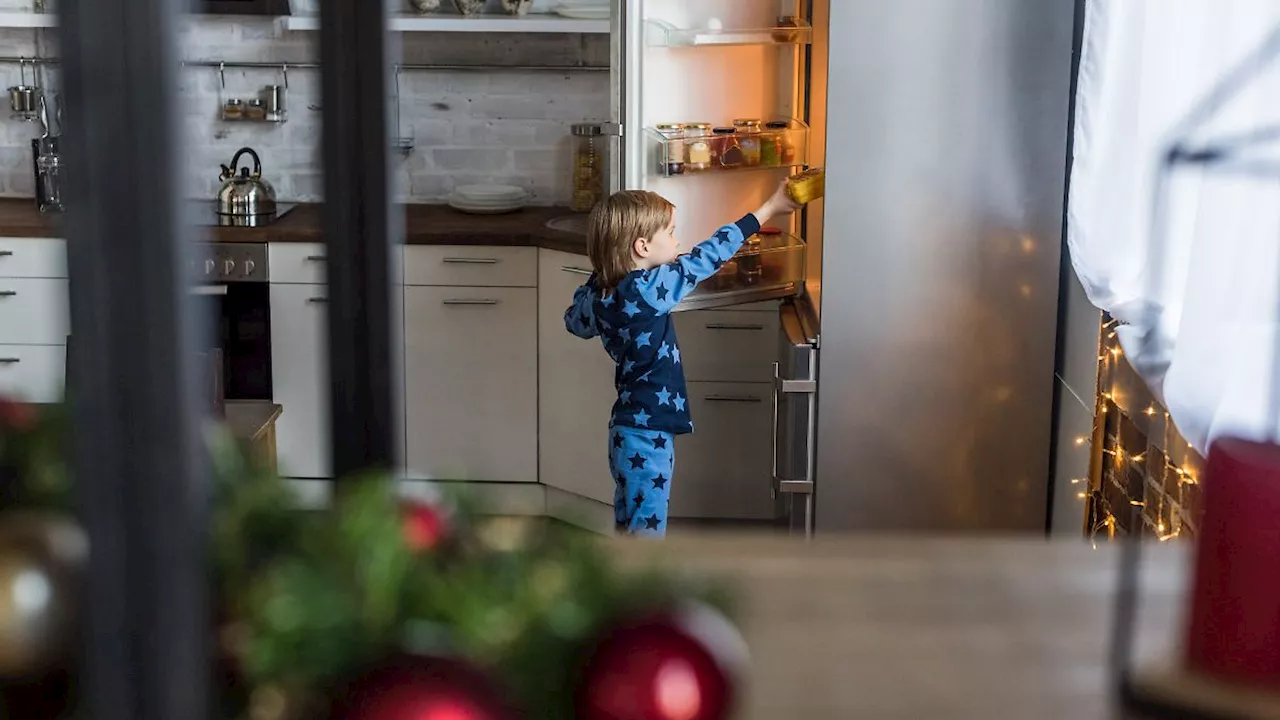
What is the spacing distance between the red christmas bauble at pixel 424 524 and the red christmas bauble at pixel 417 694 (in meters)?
0.05

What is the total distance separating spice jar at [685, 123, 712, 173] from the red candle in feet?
9.12

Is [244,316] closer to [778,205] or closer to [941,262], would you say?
[778,205]

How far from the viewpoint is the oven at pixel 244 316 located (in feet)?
13.4

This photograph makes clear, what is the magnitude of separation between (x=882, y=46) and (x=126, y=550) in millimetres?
2812

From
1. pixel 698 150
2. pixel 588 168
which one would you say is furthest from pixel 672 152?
pixel 588 168

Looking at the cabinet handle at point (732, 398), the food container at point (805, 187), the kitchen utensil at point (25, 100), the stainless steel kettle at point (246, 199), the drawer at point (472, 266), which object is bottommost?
the cabinet handle at point (732, 398)

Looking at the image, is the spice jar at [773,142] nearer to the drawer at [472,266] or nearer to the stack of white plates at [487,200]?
the drawer at [472,266]

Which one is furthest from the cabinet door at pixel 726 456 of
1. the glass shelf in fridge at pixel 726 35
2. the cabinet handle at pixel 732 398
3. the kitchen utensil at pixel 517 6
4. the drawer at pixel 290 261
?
the kitchen utensil at pixel 517 6

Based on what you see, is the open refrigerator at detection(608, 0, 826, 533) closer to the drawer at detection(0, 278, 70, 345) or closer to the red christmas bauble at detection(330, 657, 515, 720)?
the drawer at detection(0, 278, 70, 345)

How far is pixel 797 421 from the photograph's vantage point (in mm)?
3242

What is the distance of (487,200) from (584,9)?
0.65 m

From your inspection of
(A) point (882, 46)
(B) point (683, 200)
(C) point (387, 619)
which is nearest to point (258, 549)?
(C) point (387, 619)

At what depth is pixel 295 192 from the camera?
4641 millimetres

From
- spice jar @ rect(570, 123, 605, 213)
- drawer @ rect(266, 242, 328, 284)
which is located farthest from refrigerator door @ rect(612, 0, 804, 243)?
drawer @ rect(266, 242, 328, 284)
